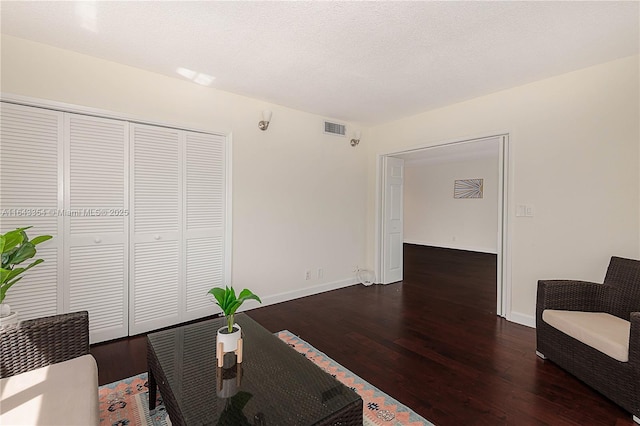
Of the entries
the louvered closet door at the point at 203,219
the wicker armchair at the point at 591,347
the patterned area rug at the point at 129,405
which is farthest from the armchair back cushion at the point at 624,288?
the louvered closet door at the point at 203,219

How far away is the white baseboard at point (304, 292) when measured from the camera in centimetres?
374

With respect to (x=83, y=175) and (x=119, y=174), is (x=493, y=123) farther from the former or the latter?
(x=83, y=175)

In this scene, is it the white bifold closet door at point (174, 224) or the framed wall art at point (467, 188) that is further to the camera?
the framed wall art at point (467, 188)

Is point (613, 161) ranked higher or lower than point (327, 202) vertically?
higher

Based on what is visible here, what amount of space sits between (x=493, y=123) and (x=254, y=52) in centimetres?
269

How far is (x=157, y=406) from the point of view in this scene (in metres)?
1.83

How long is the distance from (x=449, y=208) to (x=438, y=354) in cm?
648

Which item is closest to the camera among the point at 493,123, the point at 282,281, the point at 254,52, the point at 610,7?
the point at 610,7

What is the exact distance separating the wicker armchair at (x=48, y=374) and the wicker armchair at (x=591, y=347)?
9.07 ft

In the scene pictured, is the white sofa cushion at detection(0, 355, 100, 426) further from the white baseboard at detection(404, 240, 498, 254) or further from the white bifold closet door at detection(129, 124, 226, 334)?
the white baseboard at detection(404, 240, 498, 254)

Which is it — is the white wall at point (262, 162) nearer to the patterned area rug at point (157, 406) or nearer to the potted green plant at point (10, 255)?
the potted green plant at point (10, 255)

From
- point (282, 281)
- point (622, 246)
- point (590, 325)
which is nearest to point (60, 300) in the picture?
point (282, 281)

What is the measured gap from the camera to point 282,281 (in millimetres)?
3871

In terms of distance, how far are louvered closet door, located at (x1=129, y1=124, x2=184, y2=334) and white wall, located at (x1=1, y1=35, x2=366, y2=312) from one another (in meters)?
0.29
